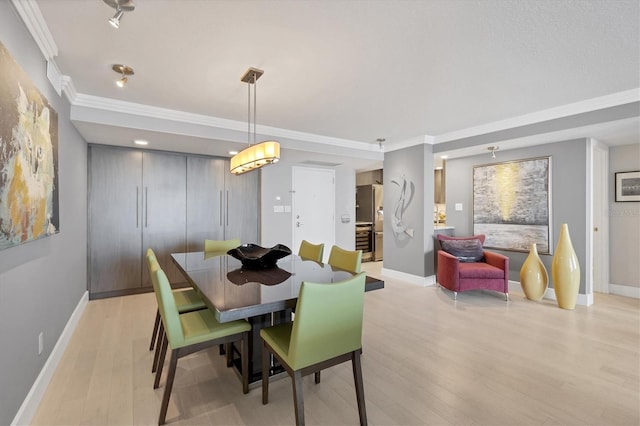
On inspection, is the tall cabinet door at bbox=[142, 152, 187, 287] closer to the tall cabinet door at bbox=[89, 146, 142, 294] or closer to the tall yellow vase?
the tall cabinet door at bbox=[89, 146, 142, 294]

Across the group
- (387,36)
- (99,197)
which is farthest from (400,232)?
(99,197)

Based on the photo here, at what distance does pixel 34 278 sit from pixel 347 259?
2.22 meters

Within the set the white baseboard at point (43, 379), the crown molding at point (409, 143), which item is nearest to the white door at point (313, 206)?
the crown molding at point (409, 143)

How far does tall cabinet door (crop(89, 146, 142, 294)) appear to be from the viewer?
4.07 m

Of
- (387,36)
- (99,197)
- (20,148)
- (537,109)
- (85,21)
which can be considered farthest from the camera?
(99,197)

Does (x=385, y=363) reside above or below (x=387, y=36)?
below

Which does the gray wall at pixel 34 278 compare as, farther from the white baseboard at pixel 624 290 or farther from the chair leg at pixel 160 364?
the white baseboard at pixel 624 290

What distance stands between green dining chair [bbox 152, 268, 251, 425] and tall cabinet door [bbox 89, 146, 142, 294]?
8.96ft

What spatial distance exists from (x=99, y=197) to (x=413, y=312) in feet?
14.3

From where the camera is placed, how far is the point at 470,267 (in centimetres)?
414

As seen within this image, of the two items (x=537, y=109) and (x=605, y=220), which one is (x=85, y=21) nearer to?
(x=537, y=109)

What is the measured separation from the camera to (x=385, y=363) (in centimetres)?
240

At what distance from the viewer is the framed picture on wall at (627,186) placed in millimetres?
4109

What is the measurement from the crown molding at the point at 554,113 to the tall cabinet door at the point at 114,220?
4.66m
